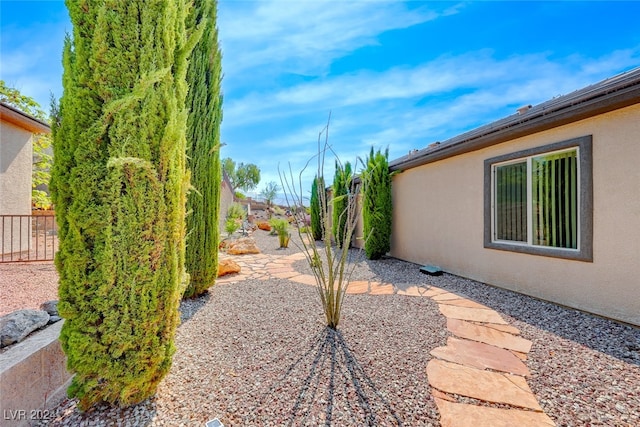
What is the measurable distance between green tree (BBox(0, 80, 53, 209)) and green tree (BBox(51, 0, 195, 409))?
11.5 metres

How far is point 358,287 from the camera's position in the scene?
5.39 meters

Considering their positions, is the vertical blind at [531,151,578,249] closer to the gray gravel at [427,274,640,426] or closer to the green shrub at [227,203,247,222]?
the gray gravel at [427,274,640,426]

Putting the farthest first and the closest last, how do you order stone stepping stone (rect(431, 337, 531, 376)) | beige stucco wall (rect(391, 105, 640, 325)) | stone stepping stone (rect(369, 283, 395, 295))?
stone stepping stone (rect(369, 283, 395, 295)) < beige stucco wall (rect(391, 105, 640, 325)) < stone stepping stone (rect(431, 337, 531, 376))

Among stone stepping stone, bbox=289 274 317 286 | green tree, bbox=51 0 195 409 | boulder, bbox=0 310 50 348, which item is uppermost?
green tree, bbox=51 0 195 409

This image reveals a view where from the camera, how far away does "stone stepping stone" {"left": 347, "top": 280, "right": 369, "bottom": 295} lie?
5078 millimetres

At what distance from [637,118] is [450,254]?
3.98 meters

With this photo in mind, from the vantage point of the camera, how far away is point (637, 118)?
3.57 meters

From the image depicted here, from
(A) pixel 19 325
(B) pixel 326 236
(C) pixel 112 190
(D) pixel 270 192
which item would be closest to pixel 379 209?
(B) pixel 326 236

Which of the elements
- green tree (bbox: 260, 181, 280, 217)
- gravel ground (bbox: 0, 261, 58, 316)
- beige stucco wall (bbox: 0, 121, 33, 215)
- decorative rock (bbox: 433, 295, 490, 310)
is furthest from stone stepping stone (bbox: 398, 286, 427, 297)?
green tree (bbox: 260, 181, 280, 217)

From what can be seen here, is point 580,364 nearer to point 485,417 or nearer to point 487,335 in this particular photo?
point 487,335

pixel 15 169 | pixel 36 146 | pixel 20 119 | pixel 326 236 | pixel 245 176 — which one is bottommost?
pixel 326 236

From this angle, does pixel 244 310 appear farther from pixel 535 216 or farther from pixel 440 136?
pixel 440 136

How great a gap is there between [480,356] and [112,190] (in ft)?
12.2

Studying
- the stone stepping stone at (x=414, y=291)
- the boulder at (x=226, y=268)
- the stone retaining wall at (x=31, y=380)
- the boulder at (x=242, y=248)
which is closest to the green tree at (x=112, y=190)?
the stone retaining wall at (x=31, y=380)
